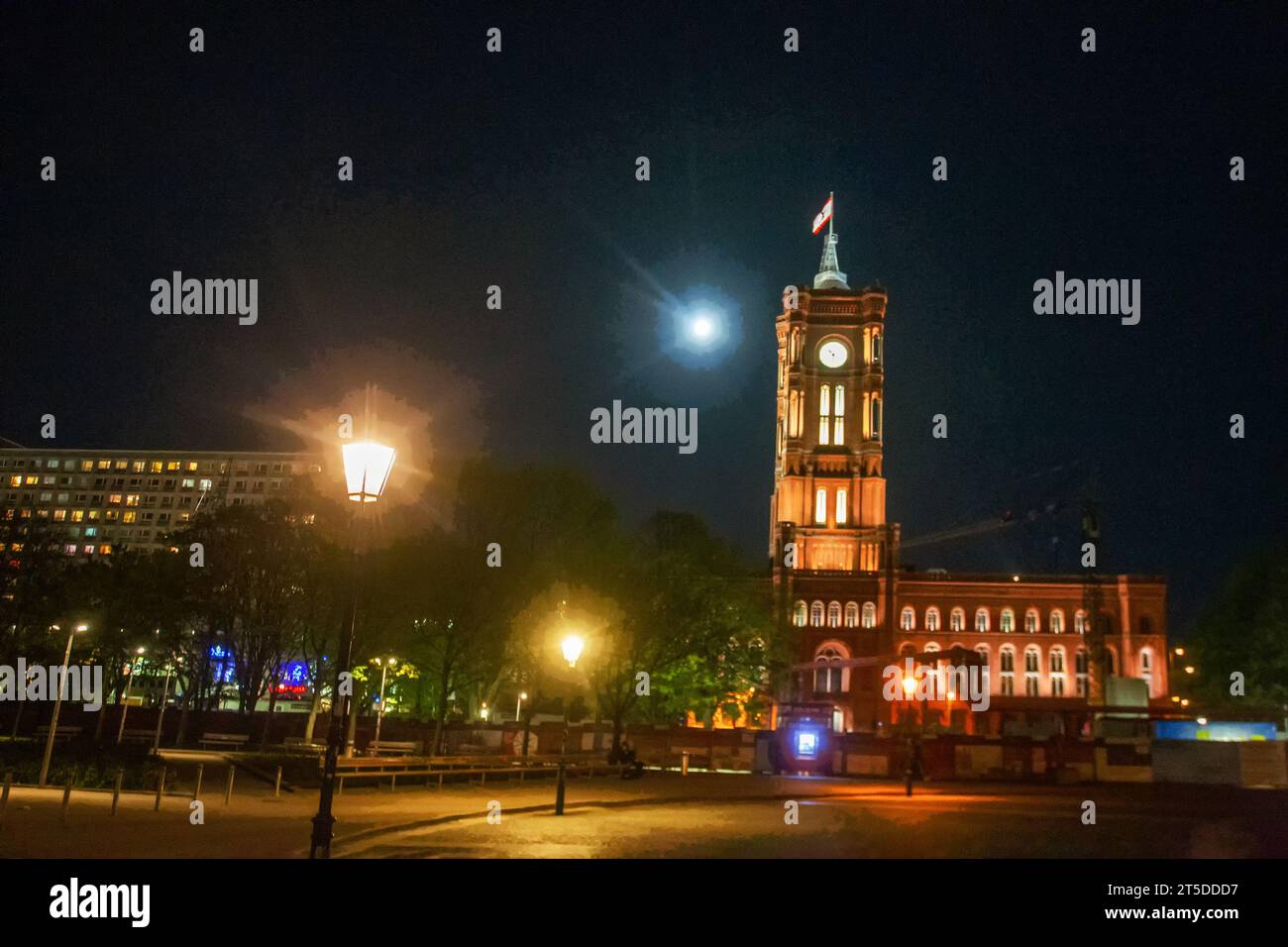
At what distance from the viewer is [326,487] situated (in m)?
51.1

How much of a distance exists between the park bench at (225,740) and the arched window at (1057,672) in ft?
235

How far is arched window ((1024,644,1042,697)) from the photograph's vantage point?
9225 centimetres

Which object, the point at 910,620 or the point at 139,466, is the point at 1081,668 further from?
the point at 139,466

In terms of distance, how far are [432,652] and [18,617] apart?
1910 centimetres

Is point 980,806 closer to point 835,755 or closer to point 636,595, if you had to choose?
point 835,755

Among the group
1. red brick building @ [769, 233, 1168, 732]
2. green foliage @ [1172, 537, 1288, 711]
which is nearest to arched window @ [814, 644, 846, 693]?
red brick building @ [769, 233, 1168, 732]

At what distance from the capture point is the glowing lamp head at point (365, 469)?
534 inches

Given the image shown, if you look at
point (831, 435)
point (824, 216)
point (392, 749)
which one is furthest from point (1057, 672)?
point (392, 749)

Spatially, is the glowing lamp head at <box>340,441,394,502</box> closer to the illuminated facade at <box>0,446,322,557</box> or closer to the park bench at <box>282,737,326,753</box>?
the park bench at <box>282,737,326,753</box>

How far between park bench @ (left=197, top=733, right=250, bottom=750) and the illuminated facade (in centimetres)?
11258
